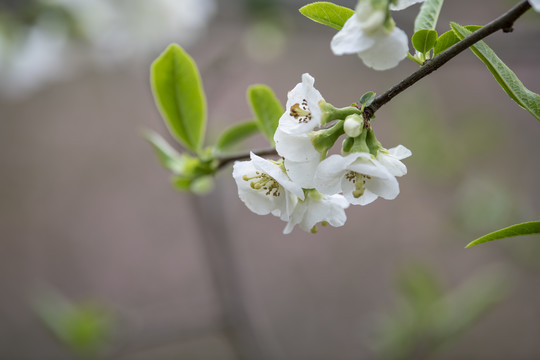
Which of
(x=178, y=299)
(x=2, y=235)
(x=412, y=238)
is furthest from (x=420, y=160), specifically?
(x=2, y=235)

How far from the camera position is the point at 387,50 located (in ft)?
1.34

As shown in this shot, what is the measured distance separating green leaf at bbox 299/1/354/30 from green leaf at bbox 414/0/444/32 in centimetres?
7

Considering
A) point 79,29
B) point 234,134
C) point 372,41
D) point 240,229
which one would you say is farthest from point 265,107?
point 240,229

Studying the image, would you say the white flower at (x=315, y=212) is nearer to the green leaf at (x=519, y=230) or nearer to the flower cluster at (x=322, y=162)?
the flower cluster at (x=322, y=162)

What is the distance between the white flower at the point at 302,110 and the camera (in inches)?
17.8

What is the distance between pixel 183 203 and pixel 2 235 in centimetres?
123

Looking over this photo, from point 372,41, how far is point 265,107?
9.1 inches

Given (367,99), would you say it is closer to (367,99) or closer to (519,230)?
(367,99)

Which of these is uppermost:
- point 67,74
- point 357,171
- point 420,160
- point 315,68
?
point 315,68

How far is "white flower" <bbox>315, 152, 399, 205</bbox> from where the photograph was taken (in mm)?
441

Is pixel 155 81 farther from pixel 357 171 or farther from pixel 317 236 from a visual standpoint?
pixel 317 236

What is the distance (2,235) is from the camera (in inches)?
128

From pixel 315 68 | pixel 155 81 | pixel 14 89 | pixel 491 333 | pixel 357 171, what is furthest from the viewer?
pixel 315 68

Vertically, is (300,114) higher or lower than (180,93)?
lower
